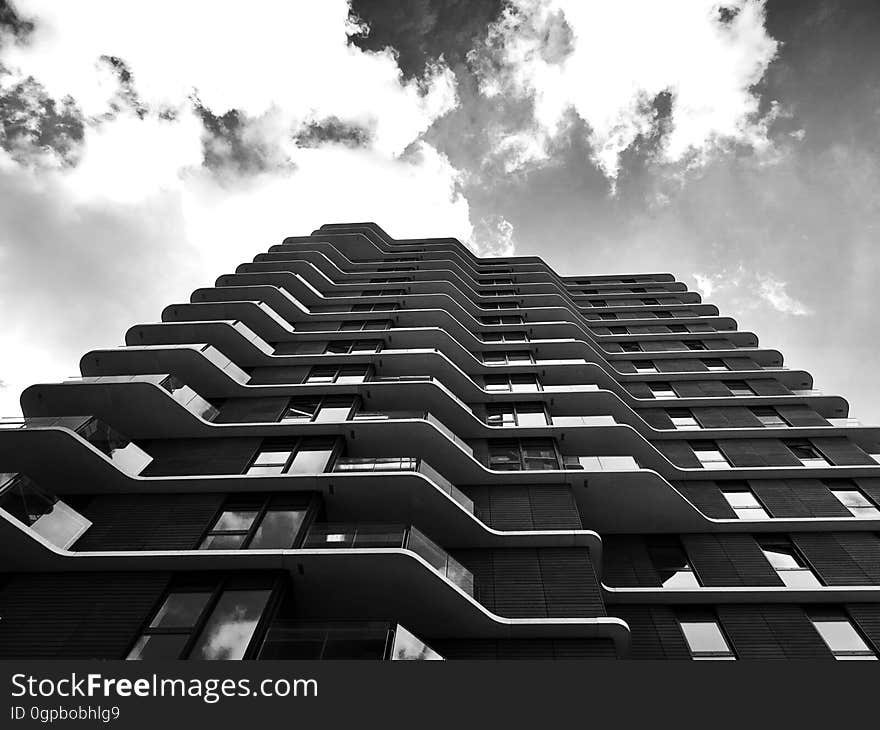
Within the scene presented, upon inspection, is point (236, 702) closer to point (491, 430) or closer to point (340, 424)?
point (340, 424)

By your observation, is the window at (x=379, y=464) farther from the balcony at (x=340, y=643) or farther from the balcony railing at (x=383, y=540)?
the balcony at (x=340, y=643)

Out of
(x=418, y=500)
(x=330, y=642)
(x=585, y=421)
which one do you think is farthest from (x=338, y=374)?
(x=330, y=642)

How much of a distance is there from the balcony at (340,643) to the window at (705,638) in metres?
8.13

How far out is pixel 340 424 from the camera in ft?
55.3

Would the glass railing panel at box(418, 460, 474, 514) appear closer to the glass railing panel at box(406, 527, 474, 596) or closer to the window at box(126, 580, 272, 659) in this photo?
the glass railing panel at box(406, 527, 474, 596)

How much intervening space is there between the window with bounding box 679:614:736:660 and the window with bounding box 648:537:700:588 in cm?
101

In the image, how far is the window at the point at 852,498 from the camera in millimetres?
18020

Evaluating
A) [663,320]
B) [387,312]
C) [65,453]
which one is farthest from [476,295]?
[65,453]

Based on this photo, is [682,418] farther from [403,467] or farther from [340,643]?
[340,643]

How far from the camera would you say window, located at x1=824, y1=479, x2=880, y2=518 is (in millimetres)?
18020

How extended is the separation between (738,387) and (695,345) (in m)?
4.98

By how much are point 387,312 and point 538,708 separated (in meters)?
22.3

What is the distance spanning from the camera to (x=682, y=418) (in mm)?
23828

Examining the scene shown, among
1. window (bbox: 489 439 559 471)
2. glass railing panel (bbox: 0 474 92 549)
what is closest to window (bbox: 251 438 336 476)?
glass railing panel (bbox: 0 474 92 549)
